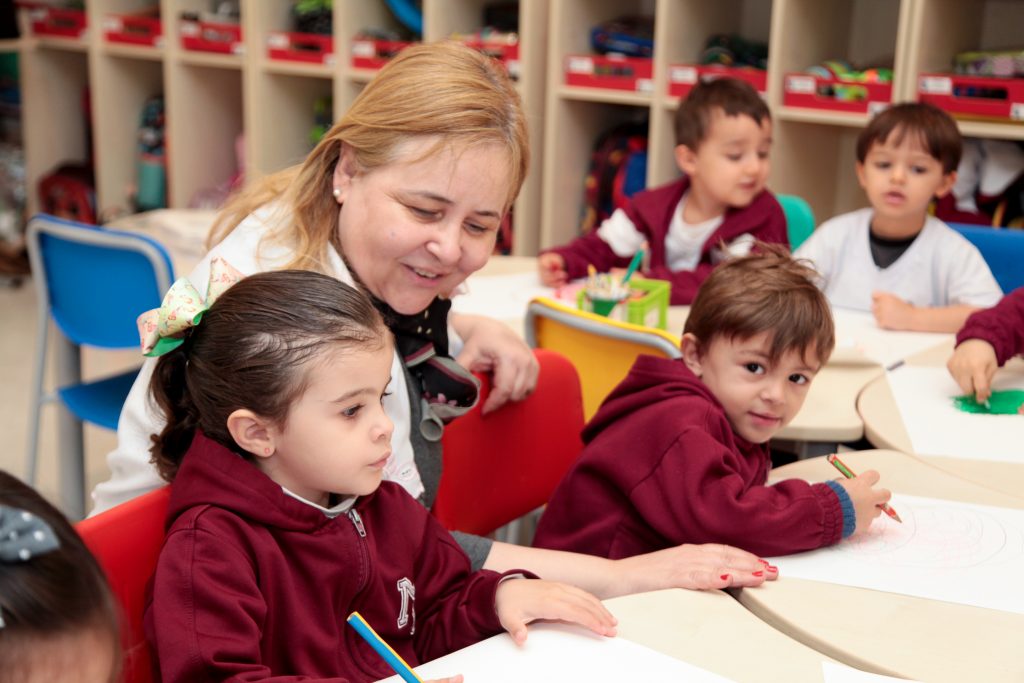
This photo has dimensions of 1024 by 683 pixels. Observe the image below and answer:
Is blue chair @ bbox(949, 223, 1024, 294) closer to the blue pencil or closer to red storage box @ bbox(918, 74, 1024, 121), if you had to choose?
red storage box @ bbox(918, 74, 1024, 121)

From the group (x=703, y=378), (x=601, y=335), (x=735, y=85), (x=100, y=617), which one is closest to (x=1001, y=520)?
(x=703, y=378)

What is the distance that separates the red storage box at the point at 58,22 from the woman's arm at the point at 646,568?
4438mm

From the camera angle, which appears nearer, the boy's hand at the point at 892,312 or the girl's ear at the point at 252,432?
the girl's ear at the point at 252,432

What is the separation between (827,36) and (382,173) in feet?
8.03

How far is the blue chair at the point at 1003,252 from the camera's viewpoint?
258 cm

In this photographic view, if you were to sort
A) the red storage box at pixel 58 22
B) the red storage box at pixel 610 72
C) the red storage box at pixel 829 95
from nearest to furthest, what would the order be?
1. the red storage box at pixel 829 95
2. the red storage box at pixel 610 72
3. the red storage box at pixel 58 22

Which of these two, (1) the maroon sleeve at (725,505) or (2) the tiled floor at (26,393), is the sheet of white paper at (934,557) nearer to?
(1) the maroon sleeve at (725,505)

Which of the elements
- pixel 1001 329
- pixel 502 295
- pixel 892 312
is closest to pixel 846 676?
pixel 1001 329

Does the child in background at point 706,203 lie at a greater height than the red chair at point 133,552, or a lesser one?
greater

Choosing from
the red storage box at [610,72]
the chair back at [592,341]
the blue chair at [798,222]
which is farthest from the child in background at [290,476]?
the red storage box at [610,72]

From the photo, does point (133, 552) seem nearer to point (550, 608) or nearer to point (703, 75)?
point (550, 608)

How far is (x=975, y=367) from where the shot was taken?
6.02ft

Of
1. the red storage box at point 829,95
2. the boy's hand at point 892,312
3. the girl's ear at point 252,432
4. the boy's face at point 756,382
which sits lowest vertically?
the boy's hand at point 892,312

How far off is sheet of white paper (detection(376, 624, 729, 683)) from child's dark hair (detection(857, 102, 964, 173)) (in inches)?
69.0
